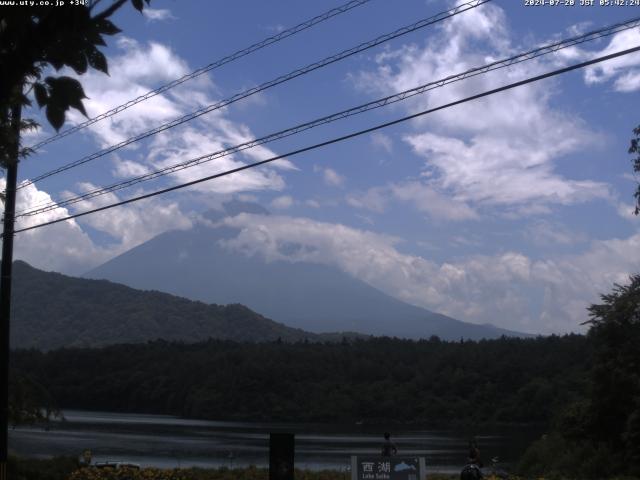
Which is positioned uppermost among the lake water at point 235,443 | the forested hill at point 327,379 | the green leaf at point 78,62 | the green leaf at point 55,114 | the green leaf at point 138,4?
the green leaf at point 138,4

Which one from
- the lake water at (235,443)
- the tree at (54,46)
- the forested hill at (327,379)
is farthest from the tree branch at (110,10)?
the forested hill at (327,379)

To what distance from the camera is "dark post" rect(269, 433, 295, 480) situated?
14.5m

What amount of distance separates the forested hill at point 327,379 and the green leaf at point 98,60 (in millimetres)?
86951

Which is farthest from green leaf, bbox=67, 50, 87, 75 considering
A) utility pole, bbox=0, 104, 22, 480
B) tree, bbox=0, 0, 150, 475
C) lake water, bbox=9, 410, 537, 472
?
lake water, bbox=9, 410, 537, 472

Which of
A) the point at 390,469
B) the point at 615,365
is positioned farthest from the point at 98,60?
the point at 615,365

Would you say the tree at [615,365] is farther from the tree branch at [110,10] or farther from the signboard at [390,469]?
the tree branch at [110,10]

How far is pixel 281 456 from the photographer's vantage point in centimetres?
1458

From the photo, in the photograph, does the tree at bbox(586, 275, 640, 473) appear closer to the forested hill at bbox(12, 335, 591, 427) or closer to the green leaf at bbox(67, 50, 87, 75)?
the green leaf at bbox(67, 50, 87, 75)

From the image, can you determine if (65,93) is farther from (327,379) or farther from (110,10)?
(327,379)

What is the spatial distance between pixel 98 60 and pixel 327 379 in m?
109

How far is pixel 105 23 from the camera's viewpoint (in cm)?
469

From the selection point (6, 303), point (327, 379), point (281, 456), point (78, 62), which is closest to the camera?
point (78, 62)

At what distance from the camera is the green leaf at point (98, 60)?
4699 millimetres

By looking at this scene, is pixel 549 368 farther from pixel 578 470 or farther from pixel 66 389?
pixel 578 470
